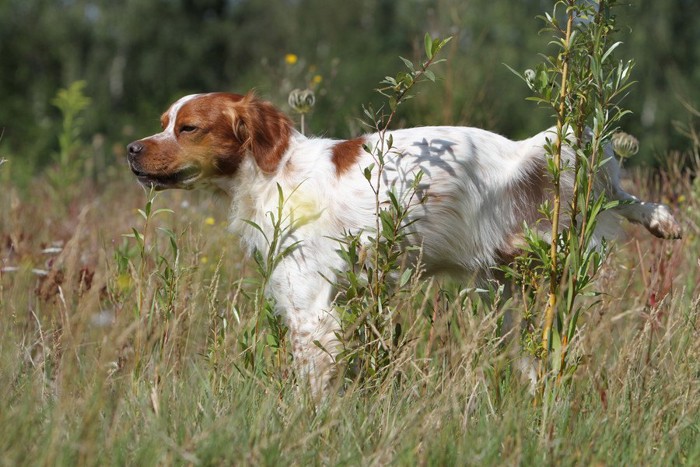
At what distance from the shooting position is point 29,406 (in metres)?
2.20

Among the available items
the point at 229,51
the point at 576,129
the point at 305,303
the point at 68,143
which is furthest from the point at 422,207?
the point at 229,51

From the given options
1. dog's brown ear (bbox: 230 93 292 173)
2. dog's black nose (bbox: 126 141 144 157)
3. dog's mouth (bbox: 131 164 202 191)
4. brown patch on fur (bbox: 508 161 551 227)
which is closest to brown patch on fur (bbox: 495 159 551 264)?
brown patch on fur (bbox: 508 161 551 227)

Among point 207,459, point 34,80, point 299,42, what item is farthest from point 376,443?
point 299,42

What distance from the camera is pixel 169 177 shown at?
143 inches

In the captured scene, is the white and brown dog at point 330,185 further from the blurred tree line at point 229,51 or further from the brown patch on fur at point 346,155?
the blurred tree line at point 229,51

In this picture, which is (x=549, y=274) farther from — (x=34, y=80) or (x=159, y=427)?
(x=34, y=80)

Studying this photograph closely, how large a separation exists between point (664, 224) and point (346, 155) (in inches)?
49.0

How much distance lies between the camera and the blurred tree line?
23.2 meters

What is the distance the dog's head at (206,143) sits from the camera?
11.8 feet

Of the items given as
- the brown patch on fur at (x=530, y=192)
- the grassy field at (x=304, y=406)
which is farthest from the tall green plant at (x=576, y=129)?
the brown patch on fur at (x=530, y=192)

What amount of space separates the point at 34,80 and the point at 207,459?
2749cm

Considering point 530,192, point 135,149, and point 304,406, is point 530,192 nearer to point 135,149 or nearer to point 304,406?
point 304,406

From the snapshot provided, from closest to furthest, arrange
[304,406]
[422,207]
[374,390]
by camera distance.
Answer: [304,406] → [374,390] → [422,207]

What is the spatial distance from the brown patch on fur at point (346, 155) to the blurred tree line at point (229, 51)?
1798cm
